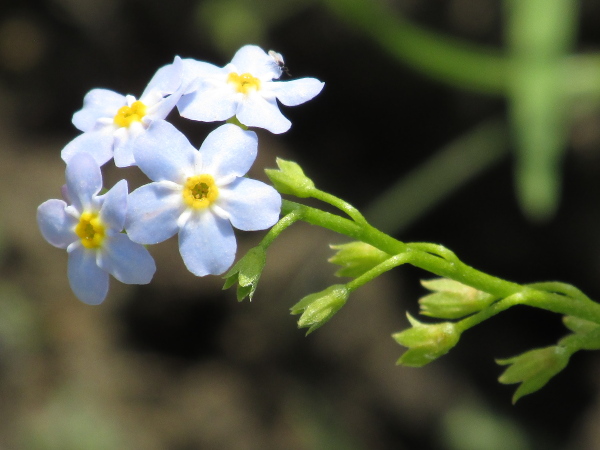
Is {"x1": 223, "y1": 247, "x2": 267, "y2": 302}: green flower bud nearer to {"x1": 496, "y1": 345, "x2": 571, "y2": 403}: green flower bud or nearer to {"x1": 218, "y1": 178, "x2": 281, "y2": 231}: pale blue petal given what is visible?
{"x1": 218, "y1": 178, "x2": 281, "y2": 231}: pale blue petal

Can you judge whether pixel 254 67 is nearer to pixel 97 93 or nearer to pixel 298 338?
pixel 97 93

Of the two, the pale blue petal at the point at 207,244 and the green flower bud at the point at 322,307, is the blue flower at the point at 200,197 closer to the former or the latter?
the pale blue petal at the point at 207,244

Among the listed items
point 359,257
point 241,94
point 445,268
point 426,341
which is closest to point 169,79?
point 241,94

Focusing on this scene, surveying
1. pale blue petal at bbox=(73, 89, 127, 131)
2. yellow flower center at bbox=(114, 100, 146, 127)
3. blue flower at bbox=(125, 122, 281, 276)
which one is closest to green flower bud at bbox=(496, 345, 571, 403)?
blue flower at bbox=(125, 122, 281, 276)

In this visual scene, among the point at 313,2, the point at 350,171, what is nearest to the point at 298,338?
the point at 350,171

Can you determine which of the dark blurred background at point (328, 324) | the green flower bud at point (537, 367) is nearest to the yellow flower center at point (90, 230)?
the green flower bud at point (537, 367)
